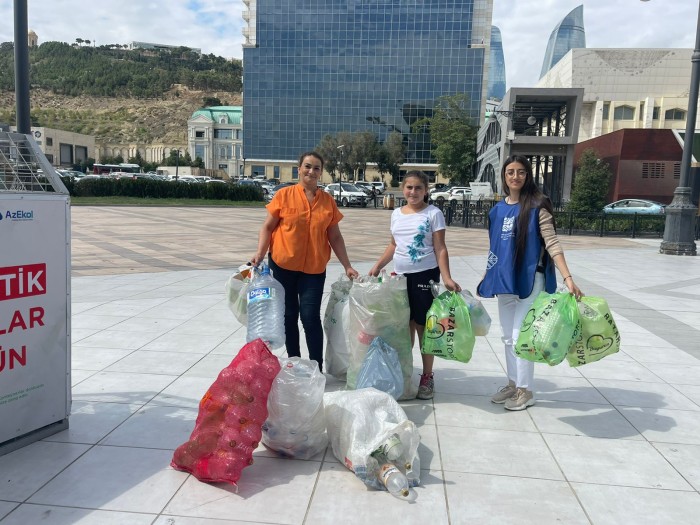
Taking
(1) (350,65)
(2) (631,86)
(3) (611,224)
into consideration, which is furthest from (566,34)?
(3) (611,224)

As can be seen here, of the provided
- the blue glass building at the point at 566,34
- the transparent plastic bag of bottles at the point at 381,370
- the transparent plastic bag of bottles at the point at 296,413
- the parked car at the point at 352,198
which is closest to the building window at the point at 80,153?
the parked car at the point at 352,198

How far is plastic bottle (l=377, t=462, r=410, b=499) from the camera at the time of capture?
2.96m

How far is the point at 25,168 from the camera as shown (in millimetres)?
3453

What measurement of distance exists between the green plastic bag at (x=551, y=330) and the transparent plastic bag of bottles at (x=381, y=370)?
0.85m

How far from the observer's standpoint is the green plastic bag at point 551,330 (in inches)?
143

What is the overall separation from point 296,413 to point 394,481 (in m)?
0.68

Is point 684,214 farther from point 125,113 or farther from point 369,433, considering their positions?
point 125,113

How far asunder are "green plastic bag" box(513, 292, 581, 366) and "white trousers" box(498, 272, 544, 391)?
33 cm

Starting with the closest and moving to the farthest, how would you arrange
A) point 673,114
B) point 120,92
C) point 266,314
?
point 266,314 < point 673,114 < point 120,92

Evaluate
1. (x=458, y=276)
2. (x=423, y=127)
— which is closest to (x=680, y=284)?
(x=458, y=276)

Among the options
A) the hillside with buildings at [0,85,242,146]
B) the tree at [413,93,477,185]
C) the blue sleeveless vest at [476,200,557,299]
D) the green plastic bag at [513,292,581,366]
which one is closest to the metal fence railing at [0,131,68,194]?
the blue sleeveless vest at [476,200,557,299]

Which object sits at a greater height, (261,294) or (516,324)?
(261,294)

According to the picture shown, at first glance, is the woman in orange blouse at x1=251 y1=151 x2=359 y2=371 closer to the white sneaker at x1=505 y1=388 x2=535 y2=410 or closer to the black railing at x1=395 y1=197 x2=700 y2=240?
the white sneaker at x1=505 y1=388 x2=535 y2=410

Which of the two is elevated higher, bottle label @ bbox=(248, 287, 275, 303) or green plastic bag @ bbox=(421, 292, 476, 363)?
bottle label @ bbox=(248, 287, 275, 303)
